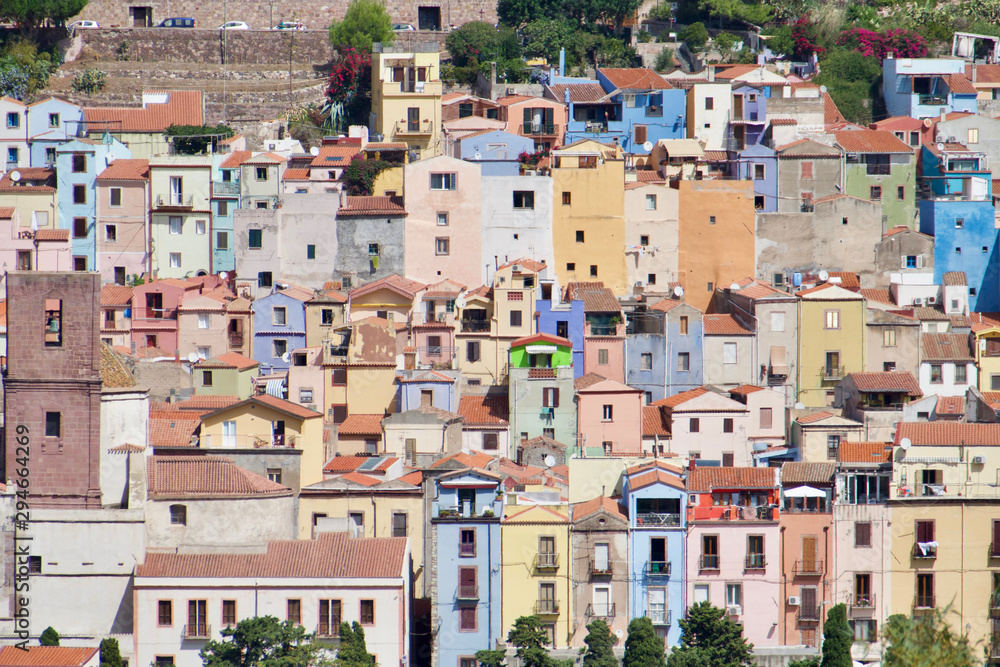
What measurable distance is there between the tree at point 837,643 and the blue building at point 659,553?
4491 millimetres

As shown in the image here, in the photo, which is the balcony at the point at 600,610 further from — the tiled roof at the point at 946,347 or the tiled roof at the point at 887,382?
the tiled roof at the point at 946,347

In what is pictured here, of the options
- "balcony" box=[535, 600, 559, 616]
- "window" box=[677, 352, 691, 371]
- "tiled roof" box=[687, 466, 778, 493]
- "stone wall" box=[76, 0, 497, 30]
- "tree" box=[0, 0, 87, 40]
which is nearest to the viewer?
"balcony" box=[535, 600, 559, 616]

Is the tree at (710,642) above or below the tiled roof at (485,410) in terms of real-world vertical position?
below

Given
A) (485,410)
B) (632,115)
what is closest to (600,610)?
(485,410)

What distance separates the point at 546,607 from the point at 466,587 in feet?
7.75

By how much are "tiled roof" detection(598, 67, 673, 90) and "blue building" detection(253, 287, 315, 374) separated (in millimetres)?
18604

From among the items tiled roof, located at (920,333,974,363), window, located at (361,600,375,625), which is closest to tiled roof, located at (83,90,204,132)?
tiled roof, located at (920,333,974,363)

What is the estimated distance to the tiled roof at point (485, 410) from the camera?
58781 millimetres

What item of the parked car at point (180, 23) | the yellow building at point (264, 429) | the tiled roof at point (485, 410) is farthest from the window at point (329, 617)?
the parked car at point (180, 23)

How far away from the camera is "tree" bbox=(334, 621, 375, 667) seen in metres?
45.6

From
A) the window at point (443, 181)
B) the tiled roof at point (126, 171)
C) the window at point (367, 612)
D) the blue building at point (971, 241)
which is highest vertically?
the tiled roof at point (126, 171)

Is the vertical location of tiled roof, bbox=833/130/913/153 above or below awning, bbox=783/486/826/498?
above

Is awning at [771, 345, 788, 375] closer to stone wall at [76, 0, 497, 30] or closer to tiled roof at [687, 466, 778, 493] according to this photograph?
tiled roof at [687, 466, 778, 493]

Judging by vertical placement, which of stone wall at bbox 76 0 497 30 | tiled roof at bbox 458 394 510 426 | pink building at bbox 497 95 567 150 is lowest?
tiled roof at bbox 458 394 510 426
